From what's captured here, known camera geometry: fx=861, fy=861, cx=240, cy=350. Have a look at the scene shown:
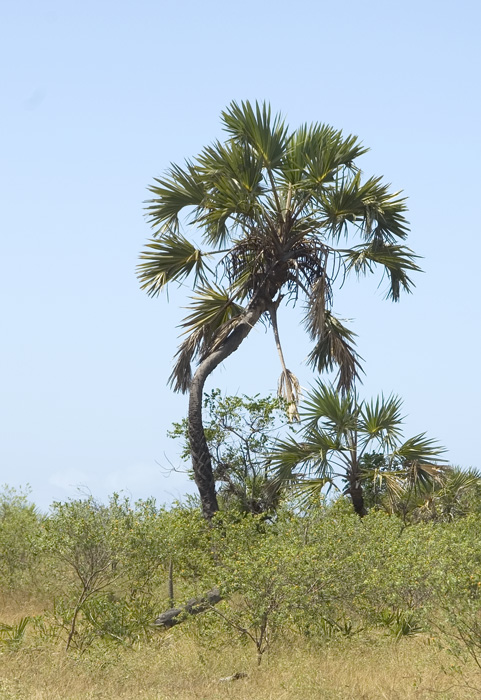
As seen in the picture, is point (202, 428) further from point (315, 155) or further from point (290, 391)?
point (315, 155)

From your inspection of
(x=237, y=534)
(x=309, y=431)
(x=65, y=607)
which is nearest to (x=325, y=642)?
(x=237, y=534)

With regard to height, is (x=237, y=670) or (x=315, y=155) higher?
(x=315, y=155)

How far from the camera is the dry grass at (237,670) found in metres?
8.57

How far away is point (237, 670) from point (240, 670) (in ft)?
0.11

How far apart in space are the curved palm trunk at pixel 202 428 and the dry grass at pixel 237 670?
4.02 m

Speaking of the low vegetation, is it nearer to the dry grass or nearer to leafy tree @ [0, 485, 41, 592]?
the dry grass

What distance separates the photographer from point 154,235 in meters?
18.2

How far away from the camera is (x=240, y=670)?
976 cm

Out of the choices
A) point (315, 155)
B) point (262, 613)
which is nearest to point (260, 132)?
point (315, 155)

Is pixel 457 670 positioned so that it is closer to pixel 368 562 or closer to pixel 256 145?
pixel 368 562

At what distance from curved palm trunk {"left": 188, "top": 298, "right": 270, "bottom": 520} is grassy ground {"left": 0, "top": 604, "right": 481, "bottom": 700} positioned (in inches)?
153

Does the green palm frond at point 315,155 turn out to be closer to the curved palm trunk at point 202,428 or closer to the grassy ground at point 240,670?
the curved palm trunk at point 202,428

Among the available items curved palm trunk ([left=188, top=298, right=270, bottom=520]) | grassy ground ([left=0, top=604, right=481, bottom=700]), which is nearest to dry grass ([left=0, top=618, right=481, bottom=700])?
grassy ground ([left=0, top=604, right=481, bottom=700])

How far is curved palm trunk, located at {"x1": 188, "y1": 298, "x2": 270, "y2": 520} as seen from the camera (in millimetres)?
15039
